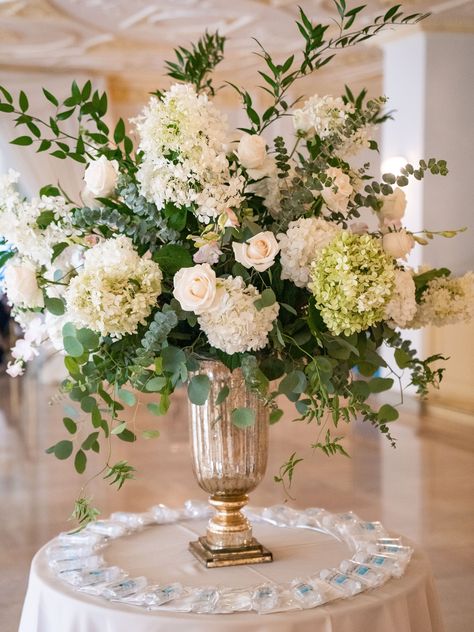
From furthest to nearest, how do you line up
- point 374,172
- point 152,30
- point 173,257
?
1. point 374,172
2. point 152,30
3. point 173,257

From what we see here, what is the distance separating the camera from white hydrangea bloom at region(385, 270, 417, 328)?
6.99ft

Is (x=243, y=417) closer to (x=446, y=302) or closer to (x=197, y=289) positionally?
(x=197, y=289)

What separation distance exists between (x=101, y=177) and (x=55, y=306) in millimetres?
320

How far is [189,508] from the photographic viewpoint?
2.83 metres

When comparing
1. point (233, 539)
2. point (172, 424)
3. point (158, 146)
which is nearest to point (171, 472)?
point (172, 424)

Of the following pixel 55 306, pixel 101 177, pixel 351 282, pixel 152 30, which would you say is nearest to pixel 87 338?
pixel 55 306

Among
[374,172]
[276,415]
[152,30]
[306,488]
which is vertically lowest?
[306,488]

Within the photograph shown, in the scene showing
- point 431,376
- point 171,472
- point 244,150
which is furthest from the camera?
→ point 171,472

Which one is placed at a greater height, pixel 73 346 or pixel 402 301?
pixel 402 301

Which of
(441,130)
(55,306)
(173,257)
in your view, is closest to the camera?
(173,257)

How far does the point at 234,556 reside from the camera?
92.8 inches

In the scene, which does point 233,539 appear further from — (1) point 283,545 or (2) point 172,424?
(2) point 172,424

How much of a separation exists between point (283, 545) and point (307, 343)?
641mm

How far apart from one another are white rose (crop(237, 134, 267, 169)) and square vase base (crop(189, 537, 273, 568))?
95 centimetres
